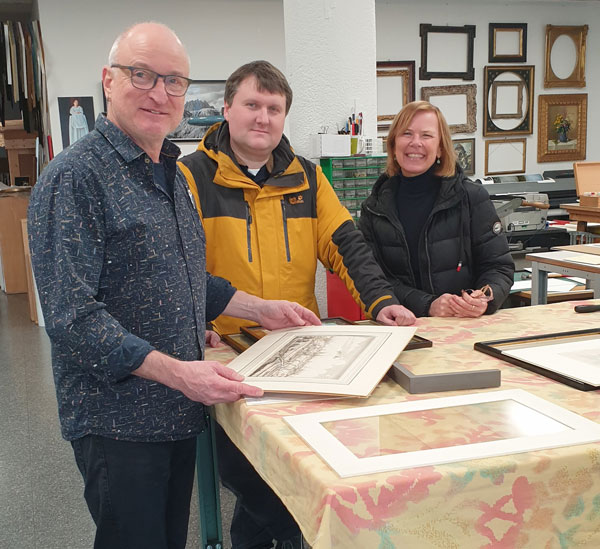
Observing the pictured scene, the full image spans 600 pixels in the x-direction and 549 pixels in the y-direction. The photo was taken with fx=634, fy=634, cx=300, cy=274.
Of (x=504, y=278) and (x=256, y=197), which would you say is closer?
(x=256, y=197)

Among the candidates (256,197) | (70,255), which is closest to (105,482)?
(70,255)

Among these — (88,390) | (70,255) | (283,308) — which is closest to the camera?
(70,255)

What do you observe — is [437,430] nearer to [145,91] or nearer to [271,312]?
[271,312]

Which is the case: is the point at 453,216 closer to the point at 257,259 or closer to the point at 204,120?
the point at 257,259

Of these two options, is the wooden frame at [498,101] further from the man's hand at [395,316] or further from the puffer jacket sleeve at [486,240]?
the man's hand at [395,316]

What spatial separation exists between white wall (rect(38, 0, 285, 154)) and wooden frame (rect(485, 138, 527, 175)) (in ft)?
10.3

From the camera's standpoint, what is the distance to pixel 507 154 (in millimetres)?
8594

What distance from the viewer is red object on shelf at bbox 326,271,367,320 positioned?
324 centimetres

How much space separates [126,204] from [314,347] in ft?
1.71

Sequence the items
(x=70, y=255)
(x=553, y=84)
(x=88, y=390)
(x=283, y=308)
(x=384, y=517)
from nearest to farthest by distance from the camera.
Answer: (x=384, y=517), (x=70, y=255), (x=88, y=390), (x=283, y=308), (x=553, y=84)

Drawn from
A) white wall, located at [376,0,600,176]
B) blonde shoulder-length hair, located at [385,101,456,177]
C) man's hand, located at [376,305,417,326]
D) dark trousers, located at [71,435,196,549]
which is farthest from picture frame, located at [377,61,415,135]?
dark trousers, located at [71,435,196,549]

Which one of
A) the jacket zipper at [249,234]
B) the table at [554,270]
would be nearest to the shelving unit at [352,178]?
the table at [554,270]

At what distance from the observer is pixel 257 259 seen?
1952mm

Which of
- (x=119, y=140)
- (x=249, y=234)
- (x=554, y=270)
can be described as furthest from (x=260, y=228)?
(x=554, y=270)
